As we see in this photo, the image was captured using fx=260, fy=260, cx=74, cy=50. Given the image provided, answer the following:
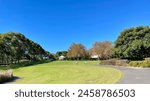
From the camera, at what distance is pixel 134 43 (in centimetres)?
5281

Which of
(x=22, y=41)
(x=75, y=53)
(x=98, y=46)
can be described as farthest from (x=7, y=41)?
(x=98, y=46)

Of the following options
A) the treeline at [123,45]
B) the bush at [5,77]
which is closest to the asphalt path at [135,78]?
the bush at [5,77]

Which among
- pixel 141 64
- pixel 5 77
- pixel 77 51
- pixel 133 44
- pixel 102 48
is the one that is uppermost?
pixel 102 48

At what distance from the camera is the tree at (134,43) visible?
51312 millimetres

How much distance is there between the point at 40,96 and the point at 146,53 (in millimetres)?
43066

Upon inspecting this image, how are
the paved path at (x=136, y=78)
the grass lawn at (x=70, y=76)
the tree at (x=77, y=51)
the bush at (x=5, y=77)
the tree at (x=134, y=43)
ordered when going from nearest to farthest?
1. the paved path at (x=136, y=78)
2. the grass lawn at (x=70, y=76)
3. the bush at (x=5, y=77)
4. the tree at (x=134, y=43)
5. the tree at (x=77, y=51)

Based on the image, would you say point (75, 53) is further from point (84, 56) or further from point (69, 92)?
point (69, 92)

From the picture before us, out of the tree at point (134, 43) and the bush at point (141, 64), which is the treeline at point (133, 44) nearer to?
the tree at point (134, 43)

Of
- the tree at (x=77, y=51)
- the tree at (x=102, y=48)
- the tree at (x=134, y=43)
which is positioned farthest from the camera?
the tree at (x=77, y=51)

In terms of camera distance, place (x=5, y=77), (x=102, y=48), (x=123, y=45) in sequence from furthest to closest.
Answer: (x=102, y=48) → (x=123, y=45) → (x=5, y=77)

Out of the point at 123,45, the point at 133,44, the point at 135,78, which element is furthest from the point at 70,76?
the point at 123,45

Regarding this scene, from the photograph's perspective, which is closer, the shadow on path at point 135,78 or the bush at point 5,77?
Result: the shadow on path at point 135,78

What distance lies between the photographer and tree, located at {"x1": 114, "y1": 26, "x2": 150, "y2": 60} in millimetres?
51312

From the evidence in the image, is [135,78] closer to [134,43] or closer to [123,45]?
[134,43]
